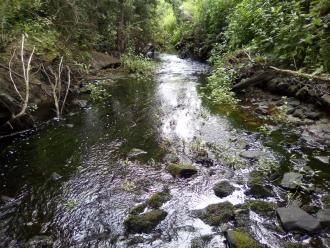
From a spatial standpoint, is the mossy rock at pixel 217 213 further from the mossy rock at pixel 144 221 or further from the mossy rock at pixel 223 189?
the mossy rock at pixel 144 221

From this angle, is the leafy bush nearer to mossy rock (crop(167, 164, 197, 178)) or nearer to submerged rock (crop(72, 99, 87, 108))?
submerged rock (crop(72, 99, 87, 108))

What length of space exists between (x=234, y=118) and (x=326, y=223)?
4.44 meters

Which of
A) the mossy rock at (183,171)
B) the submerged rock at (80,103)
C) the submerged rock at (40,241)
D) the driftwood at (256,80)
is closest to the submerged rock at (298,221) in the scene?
the mossy rock at (183,171)

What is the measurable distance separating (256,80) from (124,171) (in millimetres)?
5838

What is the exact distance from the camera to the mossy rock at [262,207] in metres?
4.35

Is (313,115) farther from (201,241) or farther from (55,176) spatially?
(55,176)

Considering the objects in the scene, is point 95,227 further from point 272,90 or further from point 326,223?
point 272,90

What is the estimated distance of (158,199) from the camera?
4773 millimetres

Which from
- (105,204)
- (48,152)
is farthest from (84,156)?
(105,204)

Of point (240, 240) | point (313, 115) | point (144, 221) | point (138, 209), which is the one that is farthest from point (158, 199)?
point (313, 115)

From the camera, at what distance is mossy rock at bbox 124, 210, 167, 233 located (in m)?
4.15

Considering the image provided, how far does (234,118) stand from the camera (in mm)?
8195

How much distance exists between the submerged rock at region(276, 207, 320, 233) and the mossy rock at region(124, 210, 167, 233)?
1.58 m

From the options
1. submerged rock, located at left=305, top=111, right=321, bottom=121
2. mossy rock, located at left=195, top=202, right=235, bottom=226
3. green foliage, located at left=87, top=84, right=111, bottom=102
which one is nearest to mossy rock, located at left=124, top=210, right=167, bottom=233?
mossy rock, located at left=195, top=202, right=235, bottom=226
